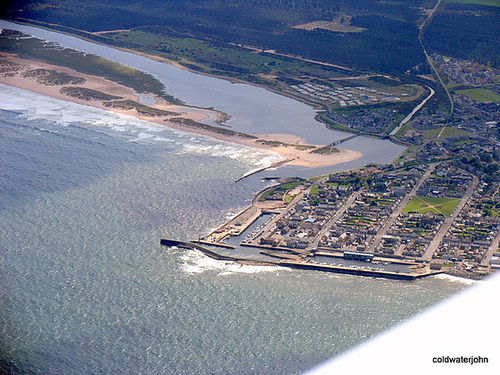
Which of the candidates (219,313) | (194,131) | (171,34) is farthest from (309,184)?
(171,34)

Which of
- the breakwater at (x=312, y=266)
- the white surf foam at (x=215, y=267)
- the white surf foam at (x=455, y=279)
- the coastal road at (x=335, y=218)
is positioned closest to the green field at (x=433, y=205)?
the coastal road at (x=335, y=218)

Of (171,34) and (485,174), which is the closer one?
(485,174)

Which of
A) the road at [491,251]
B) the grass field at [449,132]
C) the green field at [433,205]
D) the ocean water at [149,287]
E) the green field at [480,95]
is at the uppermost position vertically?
the green field at [480,95]

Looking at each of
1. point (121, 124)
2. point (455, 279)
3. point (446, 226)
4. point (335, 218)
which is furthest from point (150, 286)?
point (121, 124)

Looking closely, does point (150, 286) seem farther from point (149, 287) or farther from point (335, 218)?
point (335, 218)

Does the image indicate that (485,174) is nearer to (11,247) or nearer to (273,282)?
(273,282)

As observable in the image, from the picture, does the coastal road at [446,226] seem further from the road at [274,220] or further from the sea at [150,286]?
the road at [274,220]
